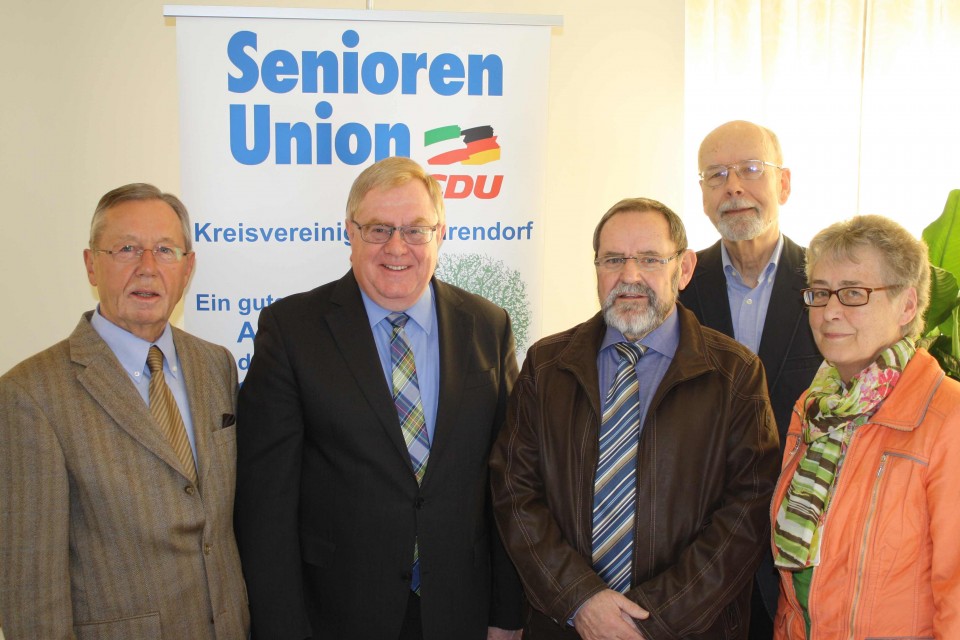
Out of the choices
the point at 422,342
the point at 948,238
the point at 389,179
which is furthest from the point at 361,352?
the point at 948,238

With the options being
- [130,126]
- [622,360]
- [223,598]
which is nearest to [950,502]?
[622,360]

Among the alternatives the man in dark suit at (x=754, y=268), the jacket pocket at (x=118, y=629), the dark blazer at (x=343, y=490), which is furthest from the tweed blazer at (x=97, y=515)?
the man in dark suit at (x=754, y=268)

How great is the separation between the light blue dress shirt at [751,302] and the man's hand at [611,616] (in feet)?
3.60

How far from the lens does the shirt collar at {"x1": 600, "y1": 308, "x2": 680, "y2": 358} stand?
2.18 m

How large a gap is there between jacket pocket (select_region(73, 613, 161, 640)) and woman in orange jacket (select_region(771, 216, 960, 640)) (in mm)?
1597

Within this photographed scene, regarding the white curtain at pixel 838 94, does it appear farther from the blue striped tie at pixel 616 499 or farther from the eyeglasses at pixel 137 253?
the eyeglasses at pixel 137 253

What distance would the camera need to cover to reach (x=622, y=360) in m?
2.19

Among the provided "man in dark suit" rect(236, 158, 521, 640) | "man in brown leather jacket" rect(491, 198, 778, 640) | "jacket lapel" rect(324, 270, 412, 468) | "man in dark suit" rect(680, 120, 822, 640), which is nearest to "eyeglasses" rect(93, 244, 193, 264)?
"man in dark suit" rect(236, 158, 521, 640)

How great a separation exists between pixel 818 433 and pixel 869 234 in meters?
0.50

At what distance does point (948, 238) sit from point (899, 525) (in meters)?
1.59

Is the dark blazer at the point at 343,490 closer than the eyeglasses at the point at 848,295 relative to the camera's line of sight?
No

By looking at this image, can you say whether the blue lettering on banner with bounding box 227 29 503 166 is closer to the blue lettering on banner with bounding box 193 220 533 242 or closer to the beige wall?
the blue lettering on banner with bounding box 193 220 533 242

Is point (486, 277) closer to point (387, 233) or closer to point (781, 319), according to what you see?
point (387, 233)

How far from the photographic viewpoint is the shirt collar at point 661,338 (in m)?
2.18
